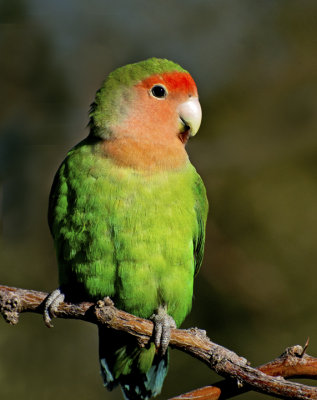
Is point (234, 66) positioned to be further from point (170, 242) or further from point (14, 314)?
point (14, 314)

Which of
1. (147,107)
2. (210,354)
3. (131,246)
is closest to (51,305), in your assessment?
(131,246)

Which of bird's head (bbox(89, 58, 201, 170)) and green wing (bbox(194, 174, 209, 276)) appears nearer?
bird's head (bbox(89, 58, 201, 170))

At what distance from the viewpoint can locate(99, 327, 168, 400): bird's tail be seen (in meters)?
3.15

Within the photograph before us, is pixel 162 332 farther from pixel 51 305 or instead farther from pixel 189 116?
pixel 189 116

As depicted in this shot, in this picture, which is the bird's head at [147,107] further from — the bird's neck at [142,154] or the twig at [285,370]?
the twig at [285,370]

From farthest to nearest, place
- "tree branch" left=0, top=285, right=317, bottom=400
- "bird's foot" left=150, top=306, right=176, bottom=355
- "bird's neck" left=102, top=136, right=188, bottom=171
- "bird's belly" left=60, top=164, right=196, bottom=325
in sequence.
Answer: "bird's neck" left=102, top=136, right=188, bottom=171 < "bird's belly" left=60, top=164, right=196, bottom=325 < "bird's foot" left=150, top=306, right=176, bottom=355 < "tree branch" left=0, top=285, right=317, bottom=400

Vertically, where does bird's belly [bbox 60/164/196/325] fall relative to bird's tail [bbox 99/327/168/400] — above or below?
above

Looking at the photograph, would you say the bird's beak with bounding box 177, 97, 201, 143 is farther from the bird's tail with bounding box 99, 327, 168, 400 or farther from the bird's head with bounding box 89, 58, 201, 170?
the bird's tail with bounding box 99, 327, 168, 400

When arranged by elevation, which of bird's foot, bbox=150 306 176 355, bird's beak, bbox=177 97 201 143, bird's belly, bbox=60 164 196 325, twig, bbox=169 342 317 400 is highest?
bird's beak, bbox=177 97 201 143

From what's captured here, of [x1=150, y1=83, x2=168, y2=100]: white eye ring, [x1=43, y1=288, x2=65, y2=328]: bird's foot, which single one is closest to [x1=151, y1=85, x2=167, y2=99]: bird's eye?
[x1=150, y1=83, x2=168, y2=100]: white eye ring

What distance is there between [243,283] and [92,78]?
2655 mm

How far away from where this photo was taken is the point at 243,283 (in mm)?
4652

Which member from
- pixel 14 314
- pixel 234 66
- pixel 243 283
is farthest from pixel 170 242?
pixel 234 66

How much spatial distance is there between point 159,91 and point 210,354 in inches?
57.7
